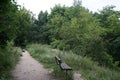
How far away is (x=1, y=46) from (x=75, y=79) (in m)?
3.94

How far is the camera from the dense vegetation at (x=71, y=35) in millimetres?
12055

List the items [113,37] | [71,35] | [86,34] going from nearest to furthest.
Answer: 1. [86,34]
2. [71,35]
3. [113,37]

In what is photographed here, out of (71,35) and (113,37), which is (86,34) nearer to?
(71,35)

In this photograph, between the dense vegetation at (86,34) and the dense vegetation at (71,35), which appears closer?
the dense vegetation at (71,35)

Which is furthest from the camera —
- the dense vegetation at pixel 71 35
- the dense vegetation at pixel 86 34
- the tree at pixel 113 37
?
the tree at pixel 113 37

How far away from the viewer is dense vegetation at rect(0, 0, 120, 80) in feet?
39.5

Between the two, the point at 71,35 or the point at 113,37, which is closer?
the point at 71,35

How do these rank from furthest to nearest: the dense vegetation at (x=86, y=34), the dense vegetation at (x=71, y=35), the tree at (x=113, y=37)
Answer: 1. the tree at (x=113, y=37)
2. the dense vegetation at (x=86, y=34)
3. the dense vegetation at (x=71, y=35)

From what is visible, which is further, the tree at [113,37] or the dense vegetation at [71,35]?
the tree at [113,37]

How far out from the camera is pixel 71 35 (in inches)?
1212

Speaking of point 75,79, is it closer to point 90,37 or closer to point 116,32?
point 90,37

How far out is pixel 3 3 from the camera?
32.7 feet

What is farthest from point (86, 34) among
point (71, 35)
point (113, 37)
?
point (113, 37)

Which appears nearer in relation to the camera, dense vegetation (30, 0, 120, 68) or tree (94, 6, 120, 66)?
dense vegetation (30, 0, 120, 68)
